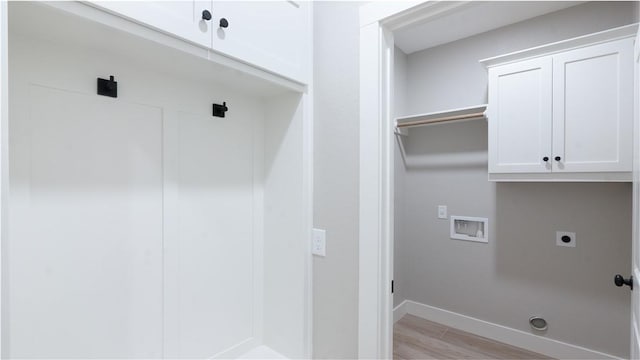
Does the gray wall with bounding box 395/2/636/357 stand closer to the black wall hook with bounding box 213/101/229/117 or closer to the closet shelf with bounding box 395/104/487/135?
the closet shelf with bounding box 395/104/487/135

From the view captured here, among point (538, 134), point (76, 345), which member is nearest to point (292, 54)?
point (76, 345)

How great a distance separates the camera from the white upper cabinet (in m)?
1.78

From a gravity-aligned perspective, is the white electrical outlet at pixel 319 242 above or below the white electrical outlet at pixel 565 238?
above

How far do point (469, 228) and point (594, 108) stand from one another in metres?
1.24

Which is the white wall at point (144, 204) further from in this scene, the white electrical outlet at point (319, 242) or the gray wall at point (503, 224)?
the gray wall at point (503, 224)

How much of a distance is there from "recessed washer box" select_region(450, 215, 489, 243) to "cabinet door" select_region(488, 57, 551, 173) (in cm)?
55

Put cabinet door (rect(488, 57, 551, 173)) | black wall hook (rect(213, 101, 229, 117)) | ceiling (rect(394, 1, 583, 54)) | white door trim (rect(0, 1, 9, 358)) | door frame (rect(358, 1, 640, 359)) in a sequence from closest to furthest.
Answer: white door trim (rect(0, 1, 9, 358))
door frame (rect(358, 1, 640, 359))
black wall hook (rect(213, 101, 229, 117))
cabinet door (rect(488, 57, 551, 173))
ceiling (rect(394, 1, 583, 54))

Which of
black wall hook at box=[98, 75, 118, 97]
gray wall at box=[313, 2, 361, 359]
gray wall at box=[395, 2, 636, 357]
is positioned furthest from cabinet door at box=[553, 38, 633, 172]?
black wall hook at box=[98, 75, 118, 97]

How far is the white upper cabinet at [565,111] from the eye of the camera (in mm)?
1777

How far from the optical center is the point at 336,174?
134cm

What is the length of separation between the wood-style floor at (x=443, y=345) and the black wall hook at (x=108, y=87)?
8.00ft

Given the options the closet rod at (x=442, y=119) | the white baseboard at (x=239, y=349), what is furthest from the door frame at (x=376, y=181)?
the closet rod at (x=442, y=119)

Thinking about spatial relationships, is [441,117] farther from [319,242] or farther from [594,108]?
[319,242]

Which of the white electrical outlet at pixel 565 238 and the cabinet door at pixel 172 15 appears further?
the white electrical outlet at pixel 565 238
